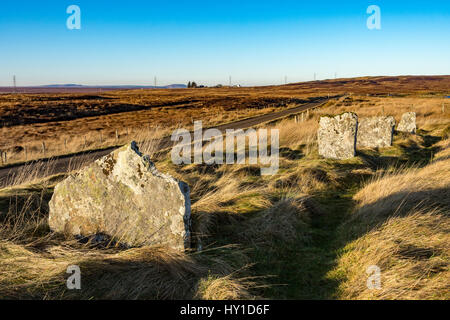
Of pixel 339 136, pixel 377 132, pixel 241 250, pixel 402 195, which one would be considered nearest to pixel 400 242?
pixel 402 195

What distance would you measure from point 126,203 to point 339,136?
8.70 meters

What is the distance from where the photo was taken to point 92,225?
459 centimetres

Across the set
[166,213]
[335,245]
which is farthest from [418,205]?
[166,213]

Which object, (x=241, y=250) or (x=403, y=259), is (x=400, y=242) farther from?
(x=241, y=250)

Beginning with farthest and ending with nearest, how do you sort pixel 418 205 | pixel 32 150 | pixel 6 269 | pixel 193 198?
1. pixel 32 150
2. pixel 193 198
3. pixel 418 205
4. pixel 6 269

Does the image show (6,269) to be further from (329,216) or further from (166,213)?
(329,216)

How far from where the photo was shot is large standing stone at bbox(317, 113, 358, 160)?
430 inches

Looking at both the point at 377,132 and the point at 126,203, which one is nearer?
the point at 126,203

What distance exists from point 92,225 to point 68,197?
574mm

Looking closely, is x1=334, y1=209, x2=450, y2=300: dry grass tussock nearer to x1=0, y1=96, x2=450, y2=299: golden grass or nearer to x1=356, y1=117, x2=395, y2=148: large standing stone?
x1=0, y1=96, x2=450, y2=299: golden grass

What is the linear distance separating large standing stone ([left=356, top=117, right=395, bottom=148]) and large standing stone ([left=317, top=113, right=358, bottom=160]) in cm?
277

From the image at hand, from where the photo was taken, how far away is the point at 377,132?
13.3m

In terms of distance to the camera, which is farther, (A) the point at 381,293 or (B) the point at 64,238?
(B) the point at 64,238

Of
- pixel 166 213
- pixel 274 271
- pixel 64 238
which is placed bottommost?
pixel 274 271
